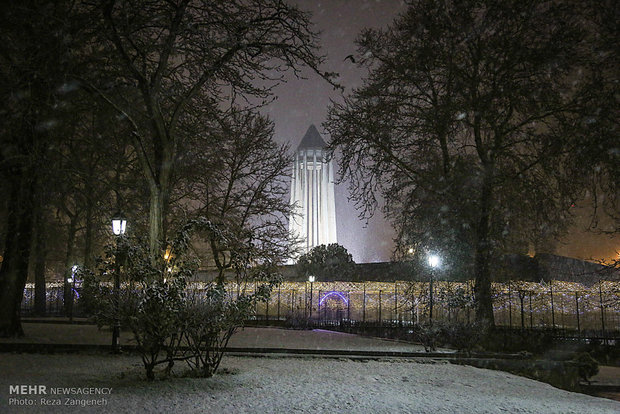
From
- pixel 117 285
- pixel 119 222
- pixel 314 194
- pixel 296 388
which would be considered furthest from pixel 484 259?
pixel 314 194

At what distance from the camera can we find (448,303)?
16.7 meters

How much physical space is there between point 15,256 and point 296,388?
1022cm

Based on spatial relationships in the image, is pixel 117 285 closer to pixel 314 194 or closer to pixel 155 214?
pixel 155 214

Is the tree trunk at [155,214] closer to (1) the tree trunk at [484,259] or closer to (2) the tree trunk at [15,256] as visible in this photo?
(2) the tree trunk at [15,256]

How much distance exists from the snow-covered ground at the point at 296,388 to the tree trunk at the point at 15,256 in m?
3.55

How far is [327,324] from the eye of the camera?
23500 millimetres

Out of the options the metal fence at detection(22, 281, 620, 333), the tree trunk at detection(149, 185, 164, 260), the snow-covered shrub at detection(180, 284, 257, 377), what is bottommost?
the metal fence at detection(22, 281, 620, 333)

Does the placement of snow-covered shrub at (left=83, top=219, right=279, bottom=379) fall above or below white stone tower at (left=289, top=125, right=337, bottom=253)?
below

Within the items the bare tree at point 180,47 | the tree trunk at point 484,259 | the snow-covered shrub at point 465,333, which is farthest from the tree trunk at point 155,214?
the tree trunk at point 484,259

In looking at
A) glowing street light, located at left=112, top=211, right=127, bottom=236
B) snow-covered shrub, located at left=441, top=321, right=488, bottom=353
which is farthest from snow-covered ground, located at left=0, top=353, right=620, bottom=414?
glowing street light, located at left=112, top=211, right=127, bottom=236

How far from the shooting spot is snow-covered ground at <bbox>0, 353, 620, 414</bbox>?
6.66 m

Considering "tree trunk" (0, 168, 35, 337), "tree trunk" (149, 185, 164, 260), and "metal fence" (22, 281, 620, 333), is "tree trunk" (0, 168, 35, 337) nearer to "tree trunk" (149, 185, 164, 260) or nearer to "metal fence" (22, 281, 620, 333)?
"metal fence" (22, 281, 620, 333)

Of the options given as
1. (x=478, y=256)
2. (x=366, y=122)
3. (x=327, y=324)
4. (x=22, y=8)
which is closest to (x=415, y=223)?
(x=478, y=256)

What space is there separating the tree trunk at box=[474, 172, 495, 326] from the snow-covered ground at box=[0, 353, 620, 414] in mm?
5916
